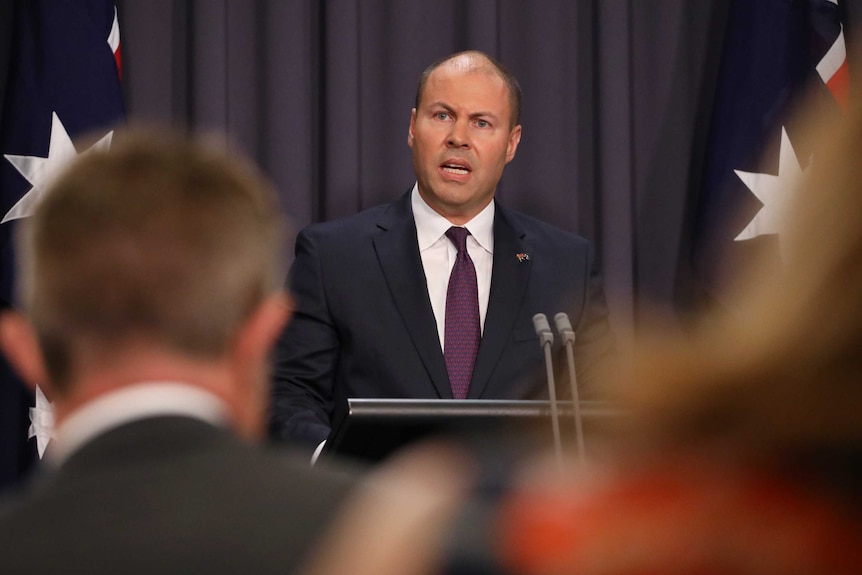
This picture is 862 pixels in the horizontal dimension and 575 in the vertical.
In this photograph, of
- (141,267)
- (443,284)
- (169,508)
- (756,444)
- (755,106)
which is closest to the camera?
(756,444)

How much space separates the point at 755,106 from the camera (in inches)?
179

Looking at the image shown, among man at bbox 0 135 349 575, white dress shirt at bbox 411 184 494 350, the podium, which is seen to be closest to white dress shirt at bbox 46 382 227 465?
man at bbox 0 135 349 575

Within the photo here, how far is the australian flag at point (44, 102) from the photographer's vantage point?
4188mm

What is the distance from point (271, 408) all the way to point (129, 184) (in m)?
2.47

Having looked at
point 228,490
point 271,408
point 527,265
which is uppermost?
point 527,265

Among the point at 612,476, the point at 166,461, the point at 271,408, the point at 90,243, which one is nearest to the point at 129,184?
the point at 90,243

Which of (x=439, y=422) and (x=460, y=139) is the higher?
(x=460, y=139)

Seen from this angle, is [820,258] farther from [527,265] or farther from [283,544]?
[527,265]

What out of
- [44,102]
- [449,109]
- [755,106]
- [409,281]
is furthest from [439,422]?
[755,106]

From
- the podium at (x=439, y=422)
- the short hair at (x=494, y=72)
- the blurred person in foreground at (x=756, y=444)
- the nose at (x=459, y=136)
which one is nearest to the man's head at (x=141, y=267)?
the blurred person in foreground at (x=756, y=444)

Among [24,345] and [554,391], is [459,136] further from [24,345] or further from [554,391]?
[24,345]

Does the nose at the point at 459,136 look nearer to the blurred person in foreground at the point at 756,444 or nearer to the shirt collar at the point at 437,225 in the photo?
the shirt collar at the point at 437,225

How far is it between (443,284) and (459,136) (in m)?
0.53

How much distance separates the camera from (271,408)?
131 inches
